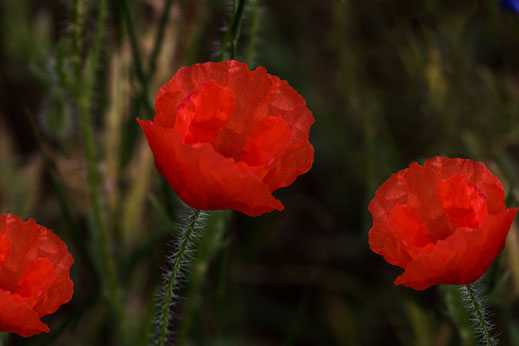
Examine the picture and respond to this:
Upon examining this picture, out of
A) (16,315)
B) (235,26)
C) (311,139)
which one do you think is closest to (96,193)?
(235,26)

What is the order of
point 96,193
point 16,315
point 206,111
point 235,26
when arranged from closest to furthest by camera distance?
point 16,315, point 206,111, point 235,26, point 96,193

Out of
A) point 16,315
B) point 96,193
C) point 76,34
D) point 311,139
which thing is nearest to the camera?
point 16,315

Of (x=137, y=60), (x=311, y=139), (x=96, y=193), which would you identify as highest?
(x=137, y=60)

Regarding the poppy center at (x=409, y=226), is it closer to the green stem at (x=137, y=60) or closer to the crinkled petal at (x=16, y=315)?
the crinkled petal at (x=16, y=315)

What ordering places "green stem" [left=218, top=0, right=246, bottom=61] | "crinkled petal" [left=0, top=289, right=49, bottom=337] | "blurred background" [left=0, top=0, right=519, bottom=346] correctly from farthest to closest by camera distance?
"blurred background" [left=0, top=0, right=519, bottom=346]
"green stem" [left=218, top=0, right=246, bottom=61]
"crinkled petal" [left=0, top=289, right=49, bottom=337]

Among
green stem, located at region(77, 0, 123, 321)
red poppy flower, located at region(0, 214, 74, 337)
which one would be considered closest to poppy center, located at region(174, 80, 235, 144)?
red poppy flower, located at region(0, 214, 74, 337)

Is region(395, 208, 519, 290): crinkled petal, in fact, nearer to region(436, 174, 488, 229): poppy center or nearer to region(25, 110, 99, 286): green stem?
region(436, 174, 488, 229): poppy center

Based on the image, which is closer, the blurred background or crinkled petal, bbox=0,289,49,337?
crinkled petal, bbox=0,289,49,337

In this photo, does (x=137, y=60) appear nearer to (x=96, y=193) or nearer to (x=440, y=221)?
(x=96, y=193)
